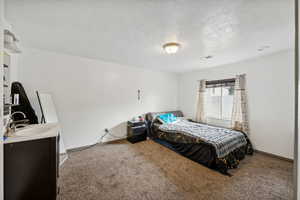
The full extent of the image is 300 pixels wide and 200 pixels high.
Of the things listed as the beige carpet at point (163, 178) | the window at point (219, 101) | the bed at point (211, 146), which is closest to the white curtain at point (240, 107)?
the window at point (219, 101)

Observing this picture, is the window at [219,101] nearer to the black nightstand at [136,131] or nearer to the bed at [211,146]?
the bed at [211,146]

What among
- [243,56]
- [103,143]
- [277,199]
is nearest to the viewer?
[277,199]

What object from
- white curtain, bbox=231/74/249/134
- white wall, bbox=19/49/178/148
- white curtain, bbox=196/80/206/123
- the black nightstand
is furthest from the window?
the black nightstand

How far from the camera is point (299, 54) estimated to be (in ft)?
2.12

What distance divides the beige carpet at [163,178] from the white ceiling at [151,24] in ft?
7.70

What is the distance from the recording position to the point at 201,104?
4117 millimetres

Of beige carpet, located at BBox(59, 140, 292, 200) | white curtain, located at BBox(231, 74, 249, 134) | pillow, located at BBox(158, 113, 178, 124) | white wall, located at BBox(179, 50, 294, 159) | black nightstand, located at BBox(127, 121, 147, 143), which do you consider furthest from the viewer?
pillow, located at BBox(158, 113, 178, 124)

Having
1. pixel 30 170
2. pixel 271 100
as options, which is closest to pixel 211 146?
pixel 271 100

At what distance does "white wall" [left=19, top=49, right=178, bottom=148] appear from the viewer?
8.41 ft

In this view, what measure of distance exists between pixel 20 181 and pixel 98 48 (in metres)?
2.31

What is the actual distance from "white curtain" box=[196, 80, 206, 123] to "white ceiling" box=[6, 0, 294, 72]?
5.49 ft

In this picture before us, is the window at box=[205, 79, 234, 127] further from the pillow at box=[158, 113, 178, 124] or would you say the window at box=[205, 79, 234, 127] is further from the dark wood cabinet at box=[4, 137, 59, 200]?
the dark wood cabinet at box=[4, 137, 59, 200]

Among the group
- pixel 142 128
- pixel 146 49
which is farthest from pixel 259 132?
pixel 146 49

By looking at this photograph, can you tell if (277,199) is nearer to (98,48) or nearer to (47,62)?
(98,48)
